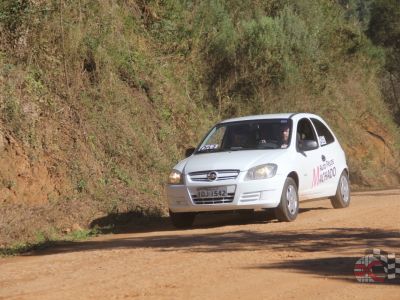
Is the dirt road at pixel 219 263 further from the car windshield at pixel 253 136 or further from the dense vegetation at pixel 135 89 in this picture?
the dense vegetation at pixel 135 89

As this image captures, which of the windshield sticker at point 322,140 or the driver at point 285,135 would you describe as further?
the windshield sticker at point 322,140

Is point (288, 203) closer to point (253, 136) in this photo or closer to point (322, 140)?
point (253, 136)

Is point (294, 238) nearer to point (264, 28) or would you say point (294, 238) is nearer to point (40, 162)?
point (40, 162)

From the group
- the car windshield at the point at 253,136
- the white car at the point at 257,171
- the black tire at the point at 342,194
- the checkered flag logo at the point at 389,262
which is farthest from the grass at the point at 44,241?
the checkered flag logo at the point at 389,262

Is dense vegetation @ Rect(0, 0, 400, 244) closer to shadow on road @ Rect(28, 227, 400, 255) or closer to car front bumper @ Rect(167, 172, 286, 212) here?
shadow on road @ Rect(28, 227, 400, 255)

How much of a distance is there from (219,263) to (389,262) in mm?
1773

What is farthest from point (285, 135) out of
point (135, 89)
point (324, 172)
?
point (135, 89)

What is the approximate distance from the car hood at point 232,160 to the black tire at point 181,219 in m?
0.75

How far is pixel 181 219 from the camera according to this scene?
13.2m

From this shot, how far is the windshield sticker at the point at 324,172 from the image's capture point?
14.0 meters

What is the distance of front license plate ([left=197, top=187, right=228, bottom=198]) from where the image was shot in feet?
41.1

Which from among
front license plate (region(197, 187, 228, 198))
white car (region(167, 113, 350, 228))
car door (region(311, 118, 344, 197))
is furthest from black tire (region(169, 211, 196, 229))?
car door (region(311, 118, 344, 197))

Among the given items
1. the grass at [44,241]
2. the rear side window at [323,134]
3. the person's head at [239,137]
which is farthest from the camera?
the rear side window at [323,134]

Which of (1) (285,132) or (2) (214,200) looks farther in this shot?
(1) (285,132)
